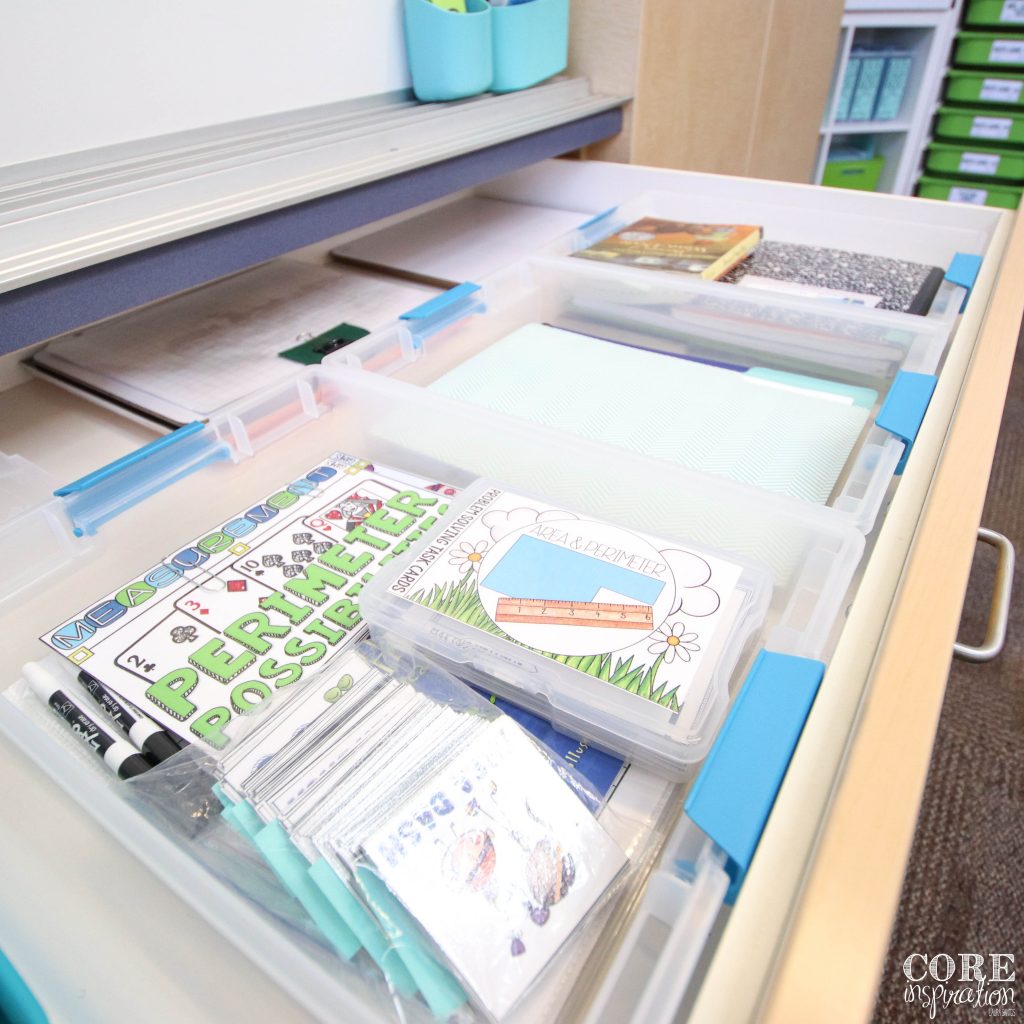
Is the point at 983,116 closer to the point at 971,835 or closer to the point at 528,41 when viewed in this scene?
the point at 528,41

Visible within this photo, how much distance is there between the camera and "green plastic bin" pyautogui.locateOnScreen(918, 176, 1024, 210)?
7.72 ft

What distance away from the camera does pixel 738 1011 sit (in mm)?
229

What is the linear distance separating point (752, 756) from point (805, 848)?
46 millimetres

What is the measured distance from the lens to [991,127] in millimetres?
2252

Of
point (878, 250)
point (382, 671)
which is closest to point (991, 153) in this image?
point (878, 250)

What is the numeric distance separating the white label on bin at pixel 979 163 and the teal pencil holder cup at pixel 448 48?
6.94 ft

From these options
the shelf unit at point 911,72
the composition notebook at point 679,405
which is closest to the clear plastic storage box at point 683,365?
the composition notebook at point 679,405

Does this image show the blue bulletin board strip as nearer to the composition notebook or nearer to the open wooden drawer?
the composition notebook

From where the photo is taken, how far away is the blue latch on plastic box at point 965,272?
769 mm

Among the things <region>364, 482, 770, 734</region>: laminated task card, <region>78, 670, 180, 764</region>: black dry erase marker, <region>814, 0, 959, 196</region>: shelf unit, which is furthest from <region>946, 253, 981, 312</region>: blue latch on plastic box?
<region>814, 0, 959, 196</region>: shelf unit

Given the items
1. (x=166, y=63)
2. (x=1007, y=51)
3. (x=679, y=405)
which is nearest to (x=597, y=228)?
(x=679, y=405)

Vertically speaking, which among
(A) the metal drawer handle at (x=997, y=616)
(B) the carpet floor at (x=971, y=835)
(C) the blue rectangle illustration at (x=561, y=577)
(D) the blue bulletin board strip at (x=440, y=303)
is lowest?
(B) the carpet floor at (x=971, y=835)

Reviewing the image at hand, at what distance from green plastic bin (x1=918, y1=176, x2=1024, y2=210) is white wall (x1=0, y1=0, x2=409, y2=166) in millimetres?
2255

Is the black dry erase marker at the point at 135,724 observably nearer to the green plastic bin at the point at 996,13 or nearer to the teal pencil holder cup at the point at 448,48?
the teal pencil holder cup at the point at 448,48
